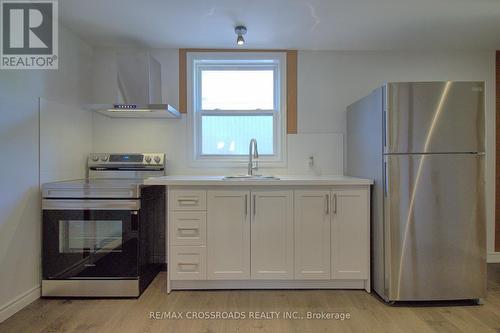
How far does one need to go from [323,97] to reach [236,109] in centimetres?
92

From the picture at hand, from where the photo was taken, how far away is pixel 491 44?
2828 millimetres

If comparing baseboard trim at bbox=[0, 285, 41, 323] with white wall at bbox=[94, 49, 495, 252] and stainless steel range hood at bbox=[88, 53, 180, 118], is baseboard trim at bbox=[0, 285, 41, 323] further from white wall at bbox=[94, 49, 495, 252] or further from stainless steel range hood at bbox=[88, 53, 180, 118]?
stainless steel range hood at bbox=[88, 53, 180, 118]

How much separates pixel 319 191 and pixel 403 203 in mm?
613

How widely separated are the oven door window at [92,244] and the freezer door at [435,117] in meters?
2.12

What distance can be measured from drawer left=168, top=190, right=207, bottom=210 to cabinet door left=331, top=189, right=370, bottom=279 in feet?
3.50

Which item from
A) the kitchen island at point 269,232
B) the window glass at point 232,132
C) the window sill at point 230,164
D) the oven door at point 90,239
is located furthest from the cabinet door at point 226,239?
the window glass at point 232,132

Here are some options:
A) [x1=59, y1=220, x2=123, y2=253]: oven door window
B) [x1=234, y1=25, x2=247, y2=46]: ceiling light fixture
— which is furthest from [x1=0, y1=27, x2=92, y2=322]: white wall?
[x1=234, y1=25, x2=247, y2=46]: ceiling light fixture

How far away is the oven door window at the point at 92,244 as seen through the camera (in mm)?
2230

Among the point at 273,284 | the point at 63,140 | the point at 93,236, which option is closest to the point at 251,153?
the point at 273,284

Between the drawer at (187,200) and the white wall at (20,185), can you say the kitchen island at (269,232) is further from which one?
the white wall at (20,185)

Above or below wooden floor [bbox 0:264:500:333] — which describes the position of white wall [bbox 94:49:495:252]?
above

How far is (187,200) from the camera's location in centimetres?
233

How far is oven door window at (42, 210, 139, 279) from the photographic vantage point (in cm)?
223

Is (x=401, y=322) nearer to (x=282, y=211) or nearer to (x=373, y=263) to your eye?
(x=373, y=263)
